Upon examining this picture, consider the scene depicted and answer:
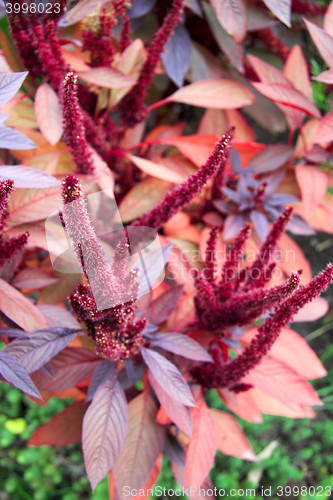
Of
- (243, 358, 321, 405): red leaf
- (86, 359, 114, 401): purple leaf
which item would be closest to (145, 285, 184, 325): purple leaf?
(86, 359, 114, 401): purple leaf

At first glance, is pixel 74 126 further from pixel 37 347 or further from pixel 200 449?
pixel 200 449

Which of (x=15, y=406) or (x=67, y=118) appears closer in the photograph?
(x=67, y=118)

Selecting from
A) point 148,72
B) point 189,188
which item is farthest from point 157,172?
point 189,188

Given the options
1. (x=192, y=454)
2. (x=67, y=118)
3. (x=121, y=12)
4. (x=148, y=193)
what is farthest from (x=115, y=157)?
(x=192, y=454)

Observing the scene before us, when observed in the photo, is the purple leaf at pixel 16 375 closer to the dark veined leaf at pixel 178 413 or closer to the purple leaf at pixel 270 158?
the dark veined leaf at pixel 178 413

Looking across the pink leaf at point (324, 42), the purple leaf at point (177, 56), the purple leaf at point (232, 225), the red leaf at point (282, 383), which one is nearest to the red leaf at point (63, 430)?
the red leaf at point (282, 383)

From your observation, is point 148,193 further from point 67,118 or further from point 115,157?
point 67,118

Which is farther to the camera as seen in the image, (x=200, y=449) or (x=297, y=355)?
(x=297, y=355)
